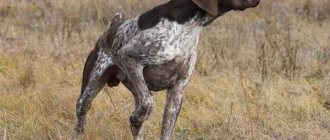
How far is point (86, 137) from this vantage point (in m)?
5.57

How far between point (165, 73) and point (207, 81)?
2.95 meters

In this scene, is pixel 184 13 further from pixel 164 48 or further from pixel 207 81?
pixel 207 81

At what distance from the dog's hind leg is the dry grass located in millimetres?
330

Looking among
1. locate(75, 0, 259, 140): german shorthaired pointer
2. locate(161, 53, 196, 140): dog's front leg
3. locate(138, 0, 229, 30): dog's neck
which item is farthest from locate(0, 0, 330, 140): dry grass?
locate(138, 0, 229, 30): dog's neck

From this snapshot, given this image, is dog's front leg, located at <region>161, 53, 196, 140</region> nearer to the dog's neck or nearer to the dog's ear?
the dog's neck

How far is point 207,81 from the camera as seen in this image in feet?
24.9

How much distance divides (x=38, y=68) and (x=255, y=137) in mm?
3185

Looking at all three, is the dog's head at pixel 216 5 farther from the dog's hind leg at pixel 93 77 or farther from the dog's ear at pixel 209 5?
the dog's hind leg at pixel 93 77

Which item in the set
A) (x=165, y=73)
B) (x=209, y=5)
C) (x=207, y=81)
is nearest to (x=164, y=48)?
(x=165, y=73)

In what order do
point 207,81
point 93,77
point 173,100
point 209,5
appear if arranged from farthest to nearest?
1. point 207,81
2. point 93,77
3. point 173,100
4. point 209,5

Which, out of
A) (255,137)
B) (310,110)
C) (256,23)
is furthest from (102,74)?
(256,23)

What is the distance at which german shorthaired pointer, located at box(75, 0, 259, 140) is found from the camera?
14.8ft

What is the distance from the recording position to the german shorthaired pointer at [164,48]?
178 inches

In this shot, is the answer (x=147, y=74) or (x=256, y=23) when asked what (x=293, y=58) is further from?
(x=147, y=74)
